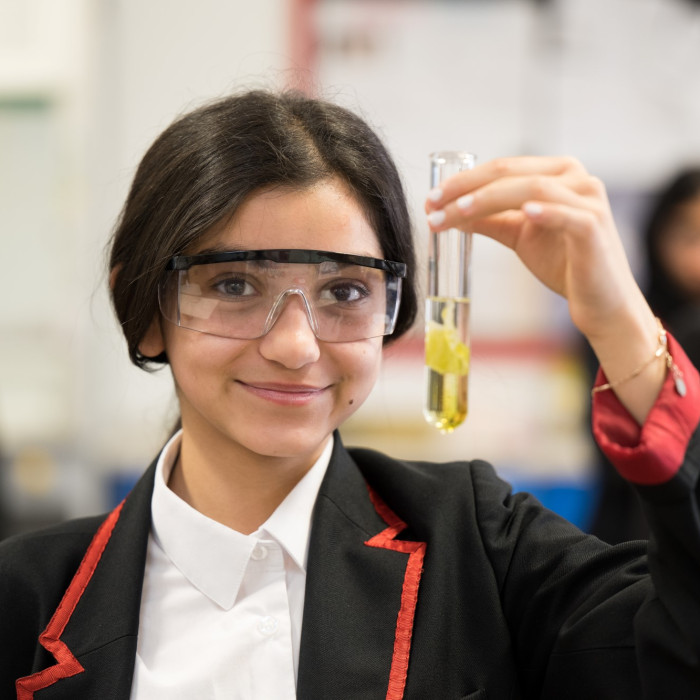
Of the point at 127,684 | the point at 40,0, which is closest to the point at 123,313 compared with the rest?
the point at 127,684

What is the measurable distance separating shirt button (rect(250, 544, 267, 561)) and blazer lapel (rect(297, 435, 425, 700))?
0.22ft

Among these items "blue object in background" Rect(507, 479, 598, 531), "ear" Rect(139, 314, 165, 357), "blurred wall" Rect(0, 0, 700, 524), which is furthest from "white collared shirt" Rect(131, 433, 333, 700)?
"blue object in background" Rect(507, 479, 598, 531)

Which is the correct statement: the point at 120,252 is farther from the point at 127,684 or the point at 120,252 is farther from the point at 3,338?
the point at 3,338

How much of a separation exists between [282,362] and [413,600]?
37 centimetres

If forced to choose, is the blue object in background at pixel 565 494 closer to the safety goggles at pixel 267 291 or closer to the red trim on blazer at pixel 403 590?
the red trim on blazer at pixel 403 590

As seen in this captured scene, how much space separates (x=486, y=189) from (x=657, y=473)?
36cm

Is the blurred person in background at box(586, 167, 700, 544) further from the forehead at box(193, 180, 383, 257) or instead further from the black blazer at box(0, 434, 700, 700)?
the forehead at box(193, 180, 383, 257)

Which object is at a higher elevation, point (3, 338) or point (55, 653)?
point (55, 653)

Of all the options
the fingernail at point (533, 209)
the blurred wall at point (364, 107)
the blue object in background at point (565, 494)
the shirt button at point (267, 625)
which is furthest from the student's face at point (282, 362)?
the blue object in background at point (565, 494)

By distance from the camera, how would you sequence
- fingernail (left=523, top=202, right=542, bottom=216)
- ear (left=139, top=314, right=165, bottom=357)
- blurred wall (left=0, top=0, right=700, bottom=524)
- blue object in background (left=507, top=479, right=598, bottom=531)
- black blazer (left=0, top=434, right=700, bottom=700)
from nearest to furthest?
fingernail (left=523, top=202, right=542, bottom=216)
black blazer (left=0, top=434, right=700, bottom=700)
ear (left=139, top=314, right=165, bottom=357)
blurred wall (left=0, top=0, right=700, bottom=524)
blue object in background (left=507, top=479, right=598, bottom=531)

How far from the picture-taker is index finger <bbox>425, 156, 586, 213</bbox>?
1.08 metres

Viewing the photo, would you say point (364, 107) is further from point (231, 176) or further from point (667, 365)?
point (667, 365)

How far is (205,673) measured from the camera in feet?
4.25

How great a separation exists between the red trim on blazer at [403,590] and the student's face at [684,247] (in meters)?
2.34
